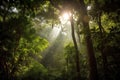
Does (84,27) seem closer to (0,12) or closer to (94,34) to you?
(94,34)

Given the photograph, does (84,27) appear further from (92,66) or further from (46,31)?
(46,31)

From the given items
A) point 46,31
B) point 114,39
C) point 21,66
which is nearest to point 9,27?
point 21,66

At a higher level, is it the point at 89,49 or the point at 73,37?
the point at 73,37

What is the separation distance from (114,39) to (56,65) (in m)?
24.6

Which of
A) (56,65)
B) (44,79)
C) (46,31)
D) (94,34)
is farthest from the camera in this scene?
(46,31)

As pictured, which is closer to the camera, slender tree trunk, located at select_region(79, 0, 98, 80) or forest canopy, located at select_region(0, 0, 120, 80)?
slender tree trunk, located at select_region(79, 0, 98, 80)

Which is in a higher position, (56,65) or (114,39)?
(114,39)

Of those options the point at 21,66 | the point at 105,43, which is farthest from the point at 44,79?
the point at 105,43

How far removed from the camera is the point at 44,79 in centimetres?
2394

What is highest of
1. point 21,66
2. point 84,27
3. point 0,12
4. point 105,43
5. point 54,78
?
point 0,12

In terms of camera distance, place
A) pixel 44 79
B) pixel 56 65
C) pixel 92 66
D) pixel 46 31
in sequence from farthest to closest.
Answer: pixel 46 31
pixel 56 65
pixel 44 79
pixel 92 66

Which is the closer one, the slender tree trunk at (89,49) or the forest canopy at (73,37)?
the slender tree trunk at (89,49)

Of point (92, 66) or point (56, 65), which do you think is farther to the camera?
point (56, 65)

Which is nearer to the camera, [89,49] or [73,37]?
[89,49]
